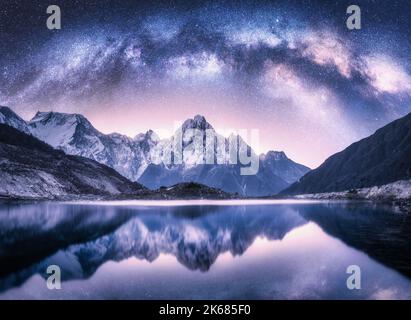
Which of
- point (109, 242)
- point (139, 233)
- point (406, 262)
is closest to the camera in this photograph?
point (406, 262)

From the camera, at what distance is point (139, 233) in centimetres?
6512
